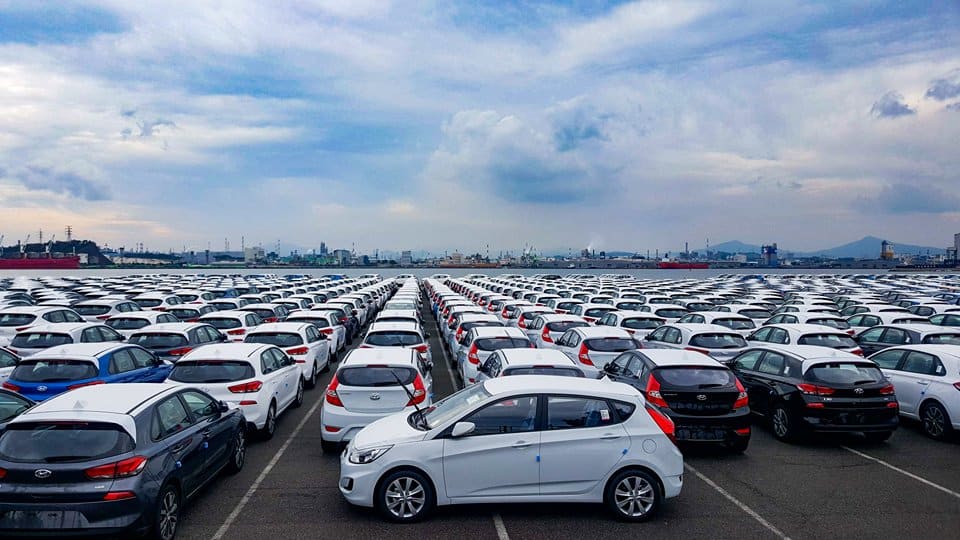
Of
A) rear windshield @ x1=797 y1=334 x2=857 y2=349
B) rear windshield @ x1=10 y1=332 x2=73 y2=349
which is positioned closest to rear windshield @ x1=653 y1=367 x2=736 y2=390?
rear windshield @ x1=797 y1=334 x2=857 y2=349

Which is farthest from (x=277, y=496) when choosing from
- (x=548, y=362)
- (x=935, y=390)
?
(x=935, y=390)

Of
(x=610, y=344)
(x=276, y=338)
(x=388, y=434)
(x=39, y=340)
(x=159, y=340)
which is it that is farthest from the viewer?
(x=276, y=338)

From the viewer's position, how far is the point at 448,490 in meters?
6.93

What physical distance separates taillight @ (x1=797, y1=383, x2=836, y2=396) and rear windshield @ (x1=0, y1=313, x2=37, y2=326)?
1934 cm

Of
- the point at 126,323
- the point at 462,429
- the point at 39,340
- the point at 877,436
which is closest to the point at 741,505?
the point at 462,429

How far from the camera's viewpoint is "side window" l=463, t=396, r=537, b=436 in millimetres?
7039

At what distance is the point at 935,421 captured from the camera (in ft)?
34.2

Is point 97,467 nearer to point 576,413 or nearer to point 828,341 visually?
point 576,413

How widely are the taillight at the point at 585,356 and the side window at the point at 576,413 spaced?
641 centimetres

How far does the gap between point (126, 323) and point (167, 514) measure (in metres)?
13.5

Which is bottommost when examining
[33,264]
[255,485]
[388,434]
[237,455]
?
[33,264]

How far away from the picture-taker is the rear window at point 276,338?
15.0 m

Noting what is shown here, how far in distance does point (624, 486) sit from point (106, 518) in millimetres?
4951

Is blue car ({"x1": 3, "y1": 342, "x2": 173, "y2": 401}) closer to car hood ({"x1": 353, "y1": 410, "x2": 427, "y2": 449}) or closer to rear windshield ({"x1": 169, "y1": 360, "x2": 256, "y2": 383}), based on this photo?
rear windshield ({"x1": 169, "y1": 360, "x2": 256, "y2": 383})
